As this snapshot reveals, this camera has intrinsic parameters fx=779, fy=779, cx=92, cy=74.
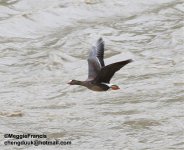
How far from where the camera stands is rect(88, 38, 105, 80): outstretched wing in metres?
13.5

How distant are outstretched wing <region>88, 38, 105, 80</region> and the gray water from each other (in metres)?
1.14

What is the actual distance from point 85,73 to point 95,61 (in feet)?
18.1

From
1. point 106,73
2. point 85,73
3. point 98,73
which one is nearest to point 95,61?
point 98,73

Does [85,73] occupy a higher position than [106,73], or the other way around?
[106,73]

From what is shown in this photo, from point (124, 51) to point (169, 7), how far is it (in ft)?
15.3

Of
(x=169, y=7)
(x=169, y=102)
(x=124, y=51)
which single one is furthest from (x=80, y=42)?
(x=169, y=102)

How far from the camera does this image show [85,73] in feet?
62.7

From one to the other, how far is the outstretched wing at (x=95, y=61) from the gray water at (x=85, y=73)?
1140mm

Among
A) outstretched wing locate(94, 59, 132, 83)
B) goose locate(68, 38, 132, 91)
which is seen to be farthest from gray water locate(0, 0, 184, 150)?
outstretched wing locate(94, 59, 132, 83)

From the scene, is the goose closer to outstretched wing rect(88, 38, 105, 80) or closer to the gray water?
outstretched wing rect(88, 38, 105, 80)

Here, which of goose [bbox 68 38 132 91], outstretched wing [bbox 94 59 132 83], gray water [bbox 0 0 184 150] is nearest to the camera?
outstretched wing [bbox 94 59 132 83]

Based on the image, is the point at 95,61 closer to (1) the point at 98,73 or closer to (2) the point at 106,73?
(1) the point at 98,73

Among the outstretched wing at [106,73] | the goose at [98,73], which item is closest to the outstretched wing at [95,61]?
the goose at [98,73]

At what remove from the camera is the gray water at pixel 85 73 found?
14.1 meters
